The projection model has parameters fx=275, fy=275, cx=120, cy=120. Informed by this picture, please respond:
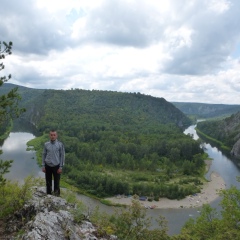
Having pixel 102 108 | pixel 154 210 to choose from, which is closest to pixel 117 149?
pixel 154 210

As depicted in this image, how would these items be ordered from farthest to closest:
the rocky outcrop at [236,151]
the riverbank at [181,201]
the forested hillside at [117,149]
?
the rocky outcrop at [236,151] → the forested hillside at [117,149] → the riverbank at [181,201]

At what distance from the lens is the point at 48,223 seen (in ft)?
24.8

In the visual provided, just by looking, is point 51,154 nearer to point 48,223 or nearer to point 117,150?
point 48,223

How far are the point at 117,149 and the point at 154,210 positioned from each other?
1504 inches

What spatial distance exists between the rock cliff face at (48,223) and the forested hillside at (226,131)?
346 feet

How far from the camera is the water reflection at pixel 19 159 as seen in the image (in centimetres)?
5228

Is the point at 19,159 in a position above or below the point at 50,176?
below

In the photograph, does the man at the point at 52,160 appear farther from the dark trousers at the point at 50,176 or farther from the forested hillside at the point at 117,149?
the forested hillside at the point at 117,149

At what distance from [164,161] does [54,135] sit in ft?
222

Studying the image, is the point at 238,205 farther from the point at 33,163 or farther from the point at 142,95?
the point at 142,95

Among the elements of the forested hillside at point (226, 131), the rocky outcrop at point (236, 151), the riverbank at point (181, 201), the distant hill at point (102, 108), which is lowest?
the riverbank at point (181, 201)

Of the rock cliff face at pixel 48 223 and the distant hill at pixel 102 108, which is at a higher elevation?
the distant hill at pixel 102 108

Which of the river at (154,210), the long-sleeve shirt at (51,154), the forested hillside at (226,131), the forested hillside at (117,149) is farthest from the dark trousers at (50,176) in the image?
the forested hillside at (226,131)

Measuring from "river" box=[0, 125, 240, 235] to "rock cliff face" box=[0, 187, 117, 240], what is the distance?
1938 cm
